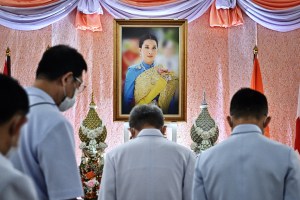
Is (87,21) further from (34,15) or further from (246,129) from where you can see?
(246,129)

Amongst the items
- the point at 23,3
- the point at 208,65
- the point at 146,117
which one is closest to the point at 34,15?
the point at 23,3

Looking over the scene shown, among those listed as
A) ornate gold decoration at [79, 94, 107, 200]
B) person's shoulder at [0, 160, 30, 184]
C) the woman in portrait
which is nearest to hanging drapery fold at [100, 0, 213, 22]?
the woman in portrait

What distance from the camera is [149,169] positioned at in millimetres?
3221

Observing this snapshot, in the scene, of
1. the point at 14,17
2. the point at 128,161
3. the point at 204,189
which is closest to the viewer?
the point at 204,189

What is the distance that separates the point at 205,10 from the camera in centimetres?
575

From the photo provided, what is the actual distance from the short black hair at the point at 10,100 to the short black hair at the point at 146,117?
165 cm

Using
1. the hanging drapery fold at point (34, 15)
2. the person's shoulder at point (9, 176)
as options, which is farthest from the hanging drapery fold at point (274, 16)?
the person's shoulder at point (9, 176)

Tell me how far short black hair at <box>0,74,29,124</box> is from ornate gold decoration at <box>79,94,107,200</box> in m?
3.38

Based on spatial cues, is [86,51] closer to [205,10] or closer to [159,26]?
[159,26]

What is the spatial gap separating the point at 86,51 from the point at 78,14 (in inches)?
15.6

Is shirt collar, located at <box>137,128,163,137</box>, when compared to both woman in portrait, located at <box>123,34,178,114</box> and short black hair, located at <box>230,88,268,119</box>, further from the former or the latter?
woman in portrait, located at <box>123,34,178,114</box>

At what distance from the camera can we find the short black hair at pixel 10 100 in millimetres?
1668

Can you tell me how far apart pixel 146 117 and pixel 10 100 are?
5.60ft

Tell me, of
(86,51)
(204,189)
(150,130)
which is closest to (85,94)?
(86,51)
